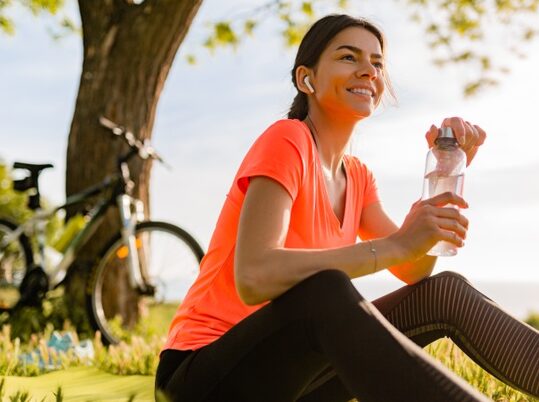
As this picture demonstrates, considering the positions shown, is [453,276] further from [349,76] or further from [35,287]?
[35,287]

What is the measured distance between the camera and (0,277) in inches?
266

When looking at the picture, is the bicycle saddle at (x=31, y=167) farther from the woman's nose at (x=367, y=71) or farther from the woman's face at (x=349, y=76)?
the woman's nose at (x=367, y=71)

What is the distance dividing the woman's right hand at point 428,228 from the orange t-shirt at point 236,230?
325mm

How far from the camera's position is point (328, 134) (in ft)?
8.91

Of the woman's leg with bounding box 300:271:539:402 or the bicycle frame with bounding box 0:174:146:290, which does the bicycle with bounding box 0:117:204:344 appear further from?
the woman's leg with bounding box 300:271:539:402

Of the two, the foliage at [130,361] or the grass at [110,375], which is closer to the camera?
the grass at [110,375]

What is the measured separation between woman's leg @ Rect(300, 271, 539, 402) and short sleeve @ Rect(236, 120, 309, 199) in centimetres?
62

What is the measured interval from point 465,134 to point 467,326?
0.64 m

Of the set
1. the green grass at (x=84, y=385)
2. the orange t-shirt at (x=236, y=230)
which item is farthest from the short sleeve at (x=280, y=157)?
the green grass at (x=84, y=385)

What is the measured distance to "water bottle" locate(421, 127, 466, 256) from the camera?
2.73m

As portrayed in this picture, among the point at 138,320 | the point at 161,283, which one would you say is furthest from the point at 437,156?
the point at 138,320

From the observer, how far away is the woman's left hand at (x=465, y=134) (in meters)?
2.71

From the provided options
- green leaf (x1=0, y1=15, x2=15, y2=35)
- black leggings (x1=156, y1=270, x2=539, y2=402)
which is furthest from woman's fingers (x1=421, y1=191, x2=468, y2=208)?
green leaf (x1=0, y1=15, x2=15, y2=35)

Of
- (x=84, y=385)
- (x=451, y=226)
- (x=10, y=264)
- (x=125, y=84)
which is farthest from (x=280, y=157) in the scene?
(x=125, y=84)
